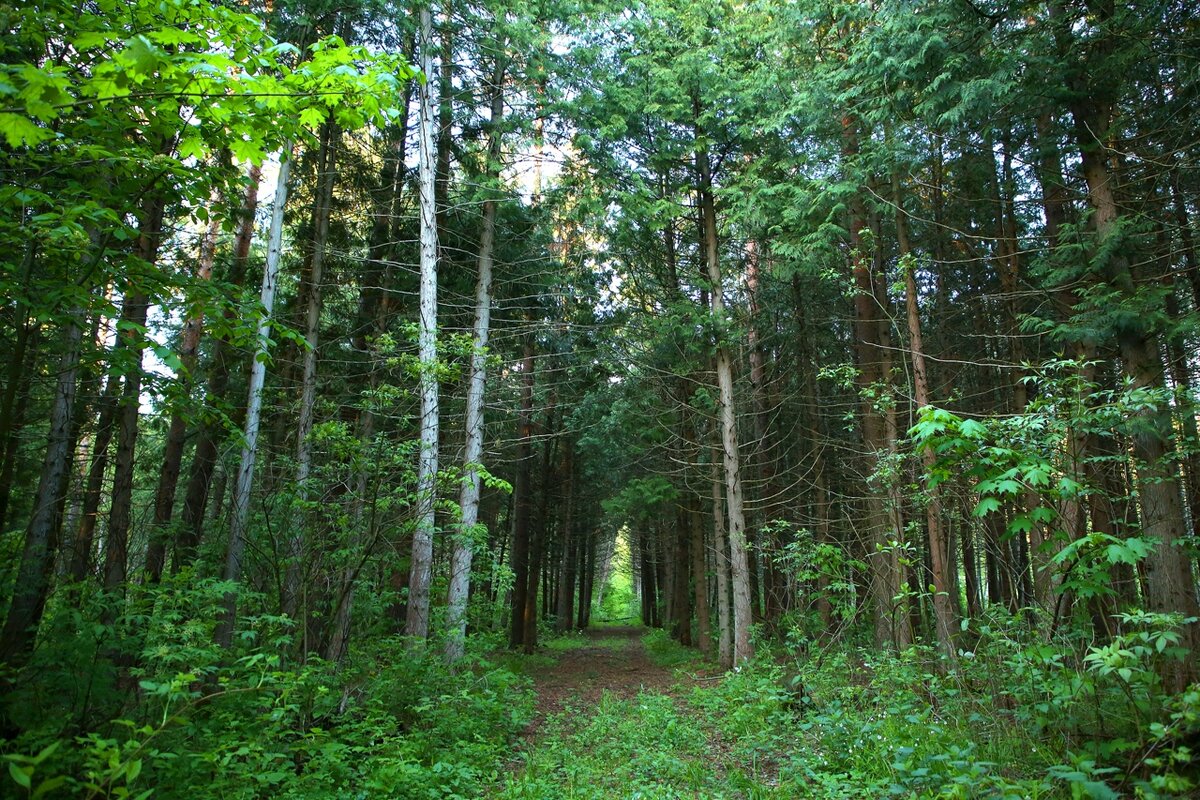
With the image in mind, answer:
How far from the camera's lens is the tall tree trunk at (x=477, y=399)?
358 inches

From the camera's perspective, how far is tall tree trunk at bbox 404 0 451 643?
700 centimetres

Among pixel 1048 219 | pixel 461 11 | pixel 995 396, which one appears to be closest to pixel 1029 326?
pixel 1048 219

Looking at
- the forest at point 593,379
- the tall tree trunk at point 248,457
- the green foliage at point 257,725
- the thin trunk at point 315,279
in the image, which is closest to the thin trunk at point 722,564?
the forest at point 593,379

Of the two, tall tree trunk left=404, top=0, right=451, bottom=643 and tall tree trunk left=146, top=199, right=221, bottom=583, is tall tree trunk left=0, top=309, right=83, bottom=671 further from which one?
tall tree trunk left=404, top=0, right=451, bottom=643

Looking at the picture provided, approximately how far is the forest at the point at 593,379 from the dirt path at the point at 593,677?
175 mm

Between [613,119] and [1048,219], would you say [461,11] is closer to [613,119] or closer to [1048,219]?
[613,119]

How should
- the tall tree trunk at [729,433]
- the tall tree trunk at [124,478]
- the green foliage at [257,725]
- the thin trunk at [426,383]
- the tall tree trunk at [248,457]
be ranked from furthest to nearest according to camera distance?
the tall tree trunk at [729,433] < the tall tree trunk at [248,457] < the thin trunk at [426,383] < the tall tree trunk at [124,478] < the green foliage at [257,725]

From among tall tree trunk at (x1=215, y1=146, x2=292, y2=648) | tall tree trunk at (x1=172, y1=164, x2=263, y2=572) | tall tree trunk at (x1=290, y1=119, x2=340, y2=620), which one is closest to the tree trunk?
tall tree trunk at (x1=215, y1=146, x2=292, y2=648)

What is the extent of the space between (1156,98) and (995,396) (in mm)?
6624

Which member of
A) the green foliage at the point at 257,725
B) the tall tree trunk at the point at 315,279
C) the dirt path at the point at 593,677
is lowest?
the dirt path at the point at 593,677

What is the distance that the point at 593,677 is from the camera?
530 inches

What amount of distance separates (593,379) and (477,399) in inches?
208

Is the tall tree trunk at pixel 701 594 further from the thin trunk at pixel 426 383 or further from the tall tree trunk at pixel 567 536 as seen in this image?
the thin trunk at pixel 426 383

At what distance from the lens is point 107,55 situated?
12.7ft
